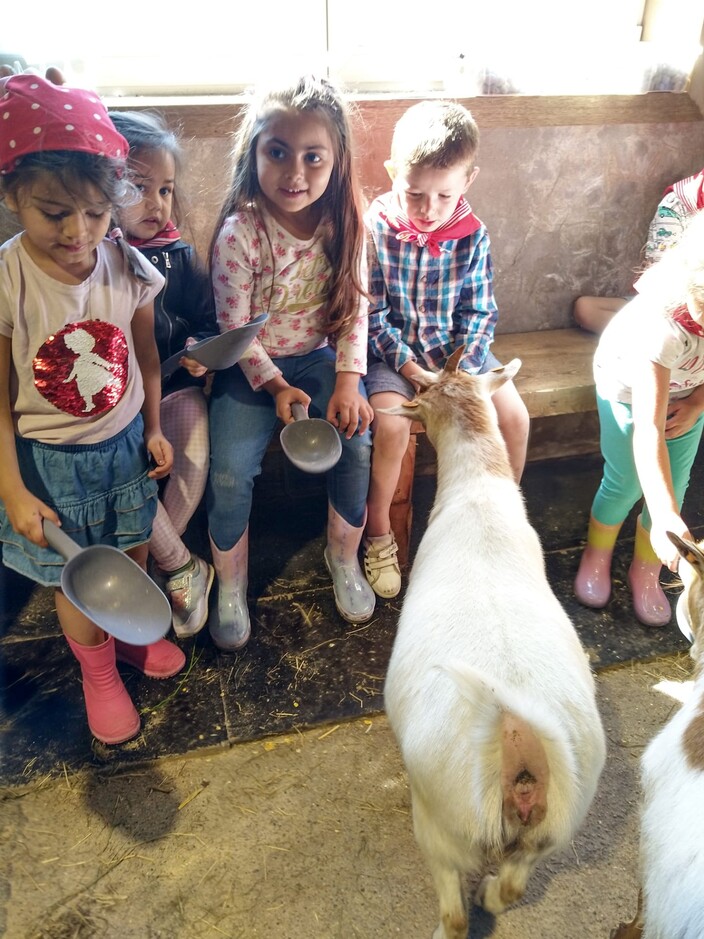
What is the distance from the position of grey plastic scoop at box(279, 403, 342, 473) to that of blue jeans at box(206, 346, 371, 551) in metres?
0.16

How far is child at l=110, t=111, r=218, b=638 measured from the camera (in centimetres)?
192

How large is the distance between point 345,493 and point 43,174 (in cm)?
122

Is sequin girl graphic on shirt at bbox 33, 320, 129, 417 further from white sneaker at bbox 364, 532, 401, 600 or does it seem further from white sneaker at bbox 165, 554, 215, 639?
white sneaker at bbox 364, 532, 401, 600

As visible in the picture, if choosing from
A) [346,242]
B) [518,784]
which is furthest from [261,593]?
[518,784]

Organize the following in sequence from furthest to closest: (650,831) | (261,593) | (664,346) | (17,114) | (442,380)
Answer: (261,593)
(442,380)
(664,346)
(17,114)
(650,831)

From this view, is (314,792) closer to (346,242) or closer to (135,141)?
(346,242)

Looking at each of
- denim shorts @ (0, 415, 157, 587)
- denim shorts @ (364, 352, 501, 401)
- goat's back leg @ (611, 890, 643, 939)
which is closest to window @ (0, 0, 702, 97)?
denim shorts @ (364, 352, 501, 401)

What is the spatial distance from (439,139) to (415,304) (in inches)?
21.2

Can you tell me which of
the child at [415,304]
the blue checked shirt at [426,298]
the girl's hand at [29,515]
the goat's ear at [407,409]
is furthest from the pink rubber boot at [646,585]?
the girl's hand at [29,515]

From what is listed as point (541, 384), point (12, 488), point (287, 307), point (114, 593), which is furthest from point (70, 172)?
point (541, 384)

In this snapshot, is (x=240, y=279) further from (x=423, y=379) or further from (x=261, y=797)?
(x=261, y=797)

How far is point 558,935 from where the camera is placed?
1.42 metres

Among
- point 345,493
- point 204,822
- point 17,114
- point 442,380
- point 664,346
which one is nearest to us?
point 17,114

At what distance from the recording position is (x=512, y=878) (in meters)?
1.18
